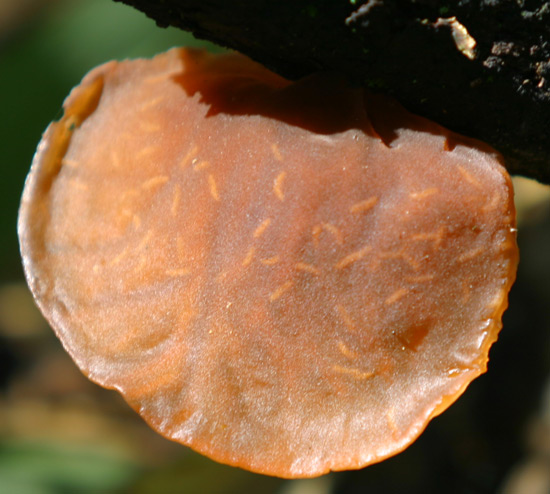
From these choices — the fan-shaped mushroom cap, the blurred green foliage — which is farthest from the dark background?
the fan-shaped mushroom cap

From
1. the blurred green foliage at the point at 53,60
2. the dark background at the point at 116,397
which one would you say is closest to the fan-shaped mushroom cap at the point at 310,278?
the dark background at the point at 116,397

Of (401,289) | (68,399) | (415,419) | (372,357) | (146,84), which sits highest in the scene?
(146,84)

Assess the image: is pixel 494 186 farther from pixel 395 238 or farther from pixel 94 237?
pixel 94 237

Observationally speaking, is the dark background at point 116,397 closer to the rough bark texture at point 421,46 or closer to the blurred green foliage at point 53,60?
the blurred green foliage at point 53,60

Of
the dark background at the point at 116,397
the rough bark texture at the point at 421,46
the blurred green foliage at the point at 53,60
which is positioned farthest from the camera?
the blurred green foliage at the point at 53,60

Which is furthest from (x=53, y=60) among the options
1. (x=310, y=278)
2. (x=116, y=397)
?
(x=310, y=278)

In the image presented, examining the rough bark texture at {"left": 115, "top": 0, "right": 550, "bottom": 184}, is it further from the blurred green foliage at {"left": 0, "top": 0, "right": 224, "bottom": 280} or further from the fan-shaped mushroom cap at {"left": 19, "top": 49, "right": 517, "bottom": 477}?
the blurred green foliage at {"left": 0, "top": 0, "right": 224, "bottom": 280}

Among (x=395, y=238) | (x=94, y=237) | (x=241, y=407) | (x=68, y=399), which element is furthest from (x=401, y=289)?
(x=68, y=399)

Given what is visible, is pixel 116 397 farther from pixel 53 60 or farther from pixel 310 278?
pixel 310 278
